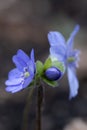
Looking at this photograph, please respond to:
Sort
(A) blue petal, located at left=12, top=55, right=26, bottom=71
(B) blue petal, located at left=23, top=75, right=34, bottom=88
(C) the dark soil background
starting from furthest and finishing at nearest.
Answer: (C) the dark soil background < (A) blue petal, located at left=12, top=55, right=26, bottom=71 < (B) blue petal, located at left=23, top=75, right=34, bottom=88

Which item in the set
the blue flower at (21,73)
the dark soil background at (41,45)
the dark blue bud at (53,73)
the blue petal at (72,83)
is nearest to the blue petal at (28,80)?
the blue flower at (21,73)

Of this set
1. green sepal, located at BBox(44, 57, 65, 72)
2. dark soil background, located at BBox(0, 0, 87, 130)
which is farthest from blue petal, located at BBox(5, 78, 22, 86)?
dark soil background, located at BBox(0, 0, 87, 130)

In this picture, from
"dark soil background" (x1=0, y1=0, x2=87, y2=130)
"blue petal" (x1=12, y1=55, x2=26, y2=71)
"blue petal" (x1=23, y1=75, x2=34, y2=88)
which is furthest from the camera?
"dark soil background" (x1=0, y1=0, x2=87, y2=130)

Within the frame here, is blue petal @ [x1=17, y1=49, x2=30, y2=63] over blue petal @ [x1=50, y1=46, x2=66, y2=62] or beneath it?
beneath

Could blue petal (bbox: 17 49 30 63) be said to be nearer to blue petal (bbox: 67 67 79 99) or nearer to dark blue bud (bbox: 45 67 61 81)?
dark blue bud (bbox: 45 67 61 81)

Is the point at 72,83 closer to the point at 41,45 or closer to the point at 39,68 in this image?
the point at 39,68

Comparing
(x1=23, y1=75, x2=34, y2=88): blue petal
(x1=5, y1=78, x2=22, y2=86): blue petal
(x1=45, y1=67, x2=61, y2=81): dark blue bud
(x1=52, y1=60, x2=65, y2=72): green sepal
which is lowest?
(x1=23, y1=75, x2=34, y2=88): blue petal

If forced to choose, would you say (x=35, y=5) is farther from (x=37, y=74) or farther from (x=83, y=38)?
(x=37, y=74)

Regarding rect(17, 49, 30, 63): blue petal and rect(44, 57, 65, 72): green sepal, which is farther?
rect(44, 57, 65, 72): green sepal
